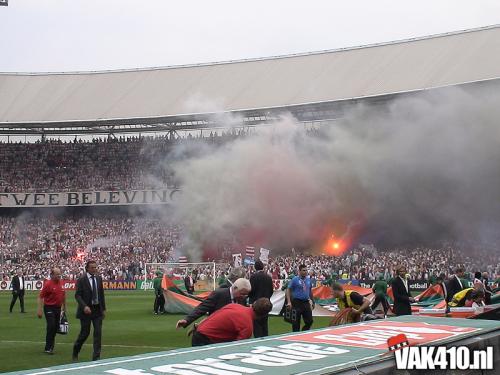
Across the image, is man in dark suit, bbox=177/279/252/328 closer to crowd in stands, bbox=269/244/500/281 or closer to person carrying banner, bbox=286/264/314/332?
person carrying banner, bbox=286/264/314/332

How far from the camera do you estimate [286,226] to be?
142ft

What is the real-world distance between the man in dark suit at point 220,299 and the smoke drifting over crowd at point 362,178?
30.1m

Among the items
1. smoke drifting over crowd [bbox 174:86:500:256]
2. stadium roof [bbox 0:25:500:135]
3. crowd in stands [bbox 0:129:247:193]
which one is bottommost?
smoke drifting over crowd [bbox 174:86:500:256]

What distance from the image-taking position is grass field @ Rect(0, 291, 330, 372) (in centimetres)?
1227

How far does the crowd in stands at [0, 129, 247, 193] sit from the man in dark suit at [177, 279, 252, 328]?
4104 centimetres

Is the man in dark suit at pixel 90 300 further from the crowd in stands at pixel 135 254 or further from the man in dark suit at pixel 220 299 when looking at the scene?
the crowd in stands at pixel 135 254

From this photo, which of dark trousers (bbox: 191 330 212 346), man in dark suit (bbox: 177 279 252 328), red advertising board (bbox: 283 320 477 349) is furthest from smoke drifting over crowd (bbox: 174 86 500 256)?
dark trousers (bbox: 191 330 212 346)

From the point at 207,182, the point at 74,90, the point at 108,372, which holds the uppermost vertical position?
the point at 74,90

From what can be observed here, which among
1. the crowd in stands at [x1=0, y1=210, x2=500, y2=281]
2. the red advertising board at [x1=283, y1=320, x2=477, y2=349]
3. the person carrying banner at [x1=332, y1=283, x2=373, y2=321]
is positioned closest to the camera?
the red advertising board at [x1=283, y1=320, x2=477, y2=349]

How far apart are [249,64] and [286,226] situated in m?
14.0

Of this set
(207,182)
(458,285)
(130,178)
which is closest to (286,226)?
(207,182)

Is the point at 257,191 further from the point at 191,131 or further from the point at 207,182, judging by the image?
the point at 191,131

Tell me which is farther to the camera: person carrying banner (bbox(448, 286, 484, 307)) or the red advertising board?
person carrying banner (bbox(448, 286, 484, 307))

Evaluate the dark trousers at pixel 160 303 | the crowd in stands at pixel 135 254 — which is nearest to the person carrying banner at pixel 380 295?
the dark trousers at pixel 160 303
